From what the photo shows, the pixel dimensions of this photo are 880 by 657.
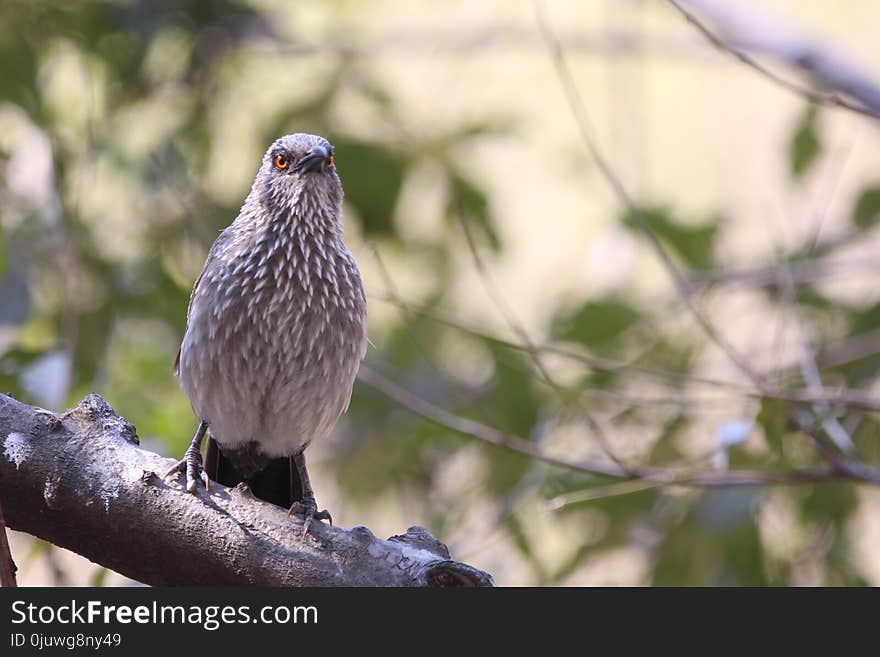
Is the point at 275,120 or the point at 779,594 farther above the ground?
the point at 275,120

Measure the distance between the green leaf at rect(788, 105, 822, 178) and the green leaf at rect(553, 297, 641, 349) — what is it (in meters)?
1.22

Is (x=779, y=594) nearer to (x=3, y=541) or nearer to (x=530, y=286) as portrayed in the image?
(x=3, y=541)

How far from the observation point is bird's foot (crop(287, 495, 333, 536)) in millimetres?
3225

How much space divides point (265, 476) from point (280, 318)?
792 mm

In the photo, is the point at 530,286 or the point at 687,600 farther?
the point at 530,286

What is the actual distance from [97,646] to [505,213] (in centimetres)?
613

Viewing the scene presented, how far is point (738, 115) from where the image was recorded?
9.24 m

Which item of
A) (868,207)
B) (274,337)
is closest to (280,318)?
(274,337)

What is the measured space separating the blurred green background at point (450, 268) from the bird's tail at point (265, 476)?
2.30ft

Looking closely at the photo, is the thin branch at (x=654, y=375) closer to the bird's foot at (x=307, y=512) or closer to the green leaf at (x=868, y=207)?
the bird's foot at (x=307, y=512)

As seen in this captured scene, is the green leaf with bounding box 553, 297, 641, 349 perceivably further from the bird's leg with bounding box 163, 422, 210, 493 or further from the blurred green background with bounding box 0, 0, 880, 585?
the bird's leg with bounding box 163, 422, 210, 493

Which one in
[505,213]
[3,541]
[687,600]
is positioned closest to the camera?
[3,541]

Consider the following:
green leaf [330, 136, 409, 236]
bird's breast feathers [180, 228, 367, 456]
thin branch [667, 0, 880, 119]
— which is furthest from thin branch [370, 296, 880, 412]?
green leaf [330, 136, 409, 236]

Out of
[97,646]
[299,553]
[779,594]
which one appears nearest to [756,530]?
[779,594]
